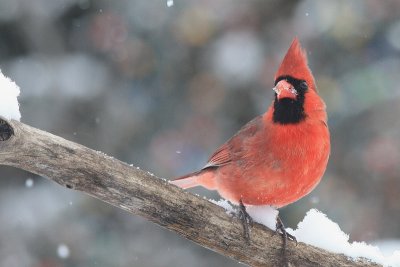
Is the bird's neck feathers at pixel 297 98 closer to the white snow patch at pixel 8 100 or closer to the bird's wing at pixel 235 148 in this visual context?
the bird's wing at pixel 235 148

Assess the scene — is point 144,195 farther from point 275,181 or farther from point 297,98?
point 297,98

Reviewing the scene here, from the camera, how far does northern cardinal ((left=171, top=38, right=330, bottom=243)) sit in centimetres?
285

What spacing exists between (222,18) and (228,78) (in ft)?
1.34

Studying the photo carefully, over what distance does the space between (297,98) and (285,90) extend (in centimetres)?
7

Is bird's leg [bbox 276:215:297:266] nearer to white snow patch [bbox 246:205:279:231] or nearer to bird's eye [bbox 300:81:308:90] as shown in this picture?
white snow patch [bbox 246:205:279:231]

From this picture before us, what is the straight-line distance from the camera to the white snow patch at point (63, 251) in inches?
156

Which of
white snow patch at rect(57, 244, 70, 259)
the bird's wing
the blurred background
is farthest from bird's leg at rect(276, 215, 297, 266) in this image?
white snow patch at rect(57, 244, 70, 259)

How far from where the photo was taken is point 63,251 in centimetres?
397

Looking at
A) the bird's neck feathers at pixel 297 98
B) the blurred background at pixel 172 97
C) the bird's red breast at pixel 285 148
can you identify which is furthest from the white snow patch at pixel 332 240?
the blurred background at pixel 172 97

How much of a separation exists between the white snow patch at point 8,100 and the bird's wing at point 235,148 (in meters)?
1.13

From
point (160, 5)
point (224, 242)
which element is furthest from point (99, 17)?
point (224, 242)

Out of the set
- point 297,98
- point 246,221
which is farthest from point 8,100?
point 297,98

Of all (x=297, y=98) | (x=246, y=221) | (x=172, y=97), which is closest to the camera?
(x=246, y=221)

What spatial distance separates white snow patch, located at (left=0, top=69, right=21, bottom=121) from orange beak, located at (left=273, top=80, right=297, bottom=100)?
115cm
